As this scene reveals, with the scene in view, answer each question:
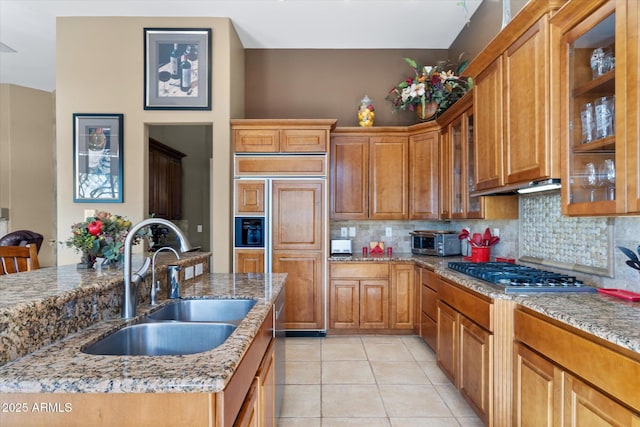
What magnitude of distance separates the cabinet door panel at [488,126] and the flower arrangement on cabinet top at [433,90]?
104 cm

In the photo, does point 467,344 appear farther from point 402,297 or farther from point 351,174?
point 351,174

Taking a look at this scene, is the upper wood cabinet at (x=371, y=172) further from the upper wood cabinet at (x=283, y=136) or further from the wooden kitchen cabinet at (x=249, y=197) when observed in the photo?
the wooden kitchen cabinet at (x=249, y=197)

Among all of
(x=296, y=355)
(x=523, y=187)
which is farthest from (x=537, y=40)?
(x=296, y=355)

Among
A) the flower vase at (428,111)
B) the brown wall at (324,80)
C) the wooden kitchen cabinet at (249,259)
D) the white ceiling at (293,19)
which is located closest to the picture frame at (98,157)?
the white ceiling at (293,19)

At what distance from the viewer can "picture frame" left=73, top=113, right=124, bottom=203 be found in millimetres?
3717

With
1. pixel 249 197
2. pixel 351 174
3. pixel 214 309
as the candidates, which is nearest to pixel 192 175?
pixel 249 197

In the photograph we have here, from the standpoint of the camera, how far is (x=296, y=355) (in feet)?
11.2

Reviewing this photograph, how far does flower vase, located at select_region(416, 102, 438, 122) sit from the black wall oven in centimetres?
207

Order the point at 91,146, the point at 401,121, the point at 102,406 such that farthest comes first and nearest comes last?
the point at 401,121
the point at 91,146
the point at 102,406

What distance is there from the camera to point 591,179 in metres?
1.72

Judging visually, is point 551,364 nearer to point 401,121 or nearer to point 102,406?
point 102,406

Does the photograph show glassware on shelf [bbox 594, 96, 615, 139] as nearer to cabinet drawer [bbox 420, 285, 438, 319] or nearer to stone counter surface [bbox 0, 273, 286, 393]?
stone counter surface [bbox 0, 273, 286, 393]

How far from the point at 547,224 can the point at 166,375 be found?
253 cm

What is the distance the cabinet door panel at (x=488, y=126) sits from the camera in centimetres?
239
